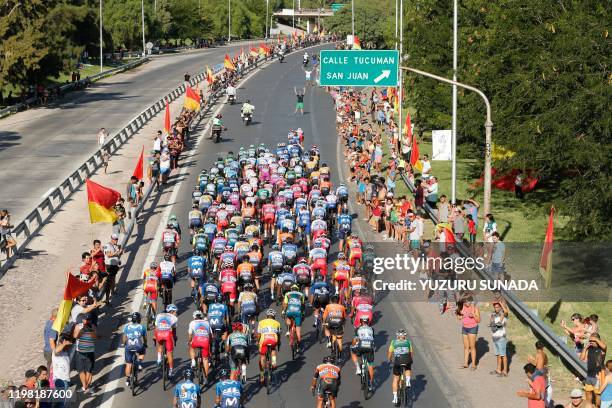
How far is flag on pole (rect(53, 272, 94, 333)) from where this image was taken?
65.9ft

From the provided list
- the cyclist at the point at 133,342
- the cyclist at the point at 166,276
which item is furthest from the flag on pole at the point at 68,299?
the cyclist at the point at 166,276

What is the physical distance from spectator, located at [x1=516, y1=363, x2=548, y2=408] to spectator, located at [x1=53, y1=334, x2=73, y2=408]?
25.3ft

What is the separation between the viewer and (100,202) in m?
30.1

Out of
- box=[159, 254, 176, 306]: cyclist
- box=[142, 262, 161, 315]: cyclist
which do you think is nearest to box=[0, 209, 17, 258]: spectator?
box=[159, 254, 176, 306]: cyclist

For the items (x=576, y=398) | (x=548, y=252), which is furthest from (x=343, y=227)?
(x=576, y=398)

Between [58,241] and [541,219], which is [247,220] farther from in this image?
[541,219]

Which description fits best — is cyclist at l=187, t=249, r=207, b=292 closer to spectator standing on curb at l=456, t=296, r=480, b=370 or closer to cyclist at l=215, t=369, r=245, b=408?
spectator standing on curb at l=456, t=296, r=480, b=370

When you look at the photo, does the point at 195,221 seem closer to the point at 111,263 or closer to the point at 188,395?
the point at 111,263

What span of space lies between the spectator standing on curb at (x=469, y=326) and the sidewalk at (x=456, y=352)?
0.33 m

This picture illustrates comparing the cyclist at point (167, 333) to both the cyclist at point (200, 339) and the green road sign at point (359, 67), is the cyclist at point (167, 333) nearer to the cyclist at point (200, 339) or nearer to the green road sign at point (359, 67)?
the cyclist at point (200, 339)

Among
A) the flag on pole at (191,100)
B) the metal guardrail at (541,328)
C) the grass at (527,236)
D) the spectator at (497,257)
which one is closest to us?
the metal guardrail at (541,328)

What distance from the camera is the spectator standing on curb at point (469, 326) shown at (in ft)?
68.2

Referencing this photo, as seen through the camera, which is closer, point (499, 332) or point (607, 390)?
point (607, 390)

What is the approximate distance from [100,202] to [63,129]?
3403cm
